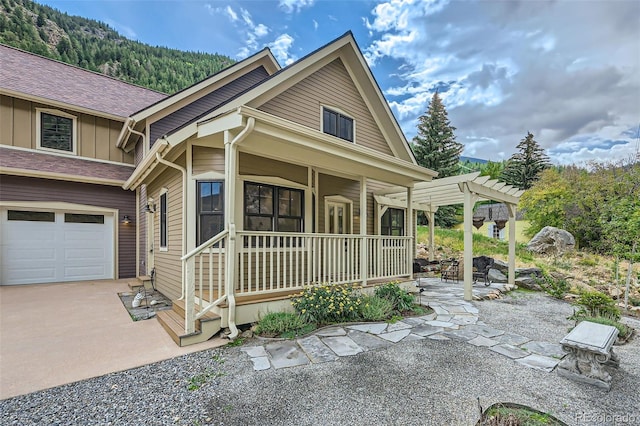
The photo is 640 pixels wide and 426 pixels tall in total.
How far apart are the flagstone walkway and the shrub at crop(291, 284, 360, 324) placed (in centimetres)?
23

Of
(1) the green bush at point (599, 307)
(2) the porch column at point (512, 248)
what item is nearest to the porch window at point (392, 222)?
(2) the porch column at point (512, 248)

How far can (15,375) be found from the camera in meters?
3.14

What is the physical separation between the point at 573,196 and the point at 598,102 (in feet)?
20.9

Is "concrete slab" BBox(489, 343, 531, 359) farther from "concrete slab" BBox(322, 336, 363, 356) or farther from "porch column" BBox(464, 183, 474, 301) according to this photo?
"porch column" BBox(464, 183, 474, 301)

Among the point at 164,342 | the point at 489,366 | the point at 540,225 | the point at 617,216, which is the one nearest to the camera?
the point at 489,366

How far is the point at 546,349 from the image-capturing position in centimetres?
401

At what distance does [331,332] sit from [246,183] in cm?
318

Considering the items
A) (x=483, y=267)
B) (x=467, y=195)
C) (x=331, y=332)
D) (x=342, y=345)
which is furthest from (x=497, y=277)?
(x=342, y=345)

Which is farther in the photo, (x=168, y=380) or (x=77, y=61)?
(x=77, y=61)

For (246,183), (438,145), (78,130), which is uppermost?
(438,145)

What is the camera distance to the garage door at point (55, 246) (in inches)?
331

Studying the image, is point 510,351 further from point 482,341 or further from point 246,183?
point 246,183

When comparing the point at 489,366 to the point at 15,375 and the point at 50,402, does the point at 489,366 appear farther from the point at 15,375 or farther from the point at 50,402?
the point at 15,375

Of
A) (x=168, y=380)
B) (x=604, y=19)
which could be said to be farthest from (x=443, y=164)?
(x=168, y=380)
